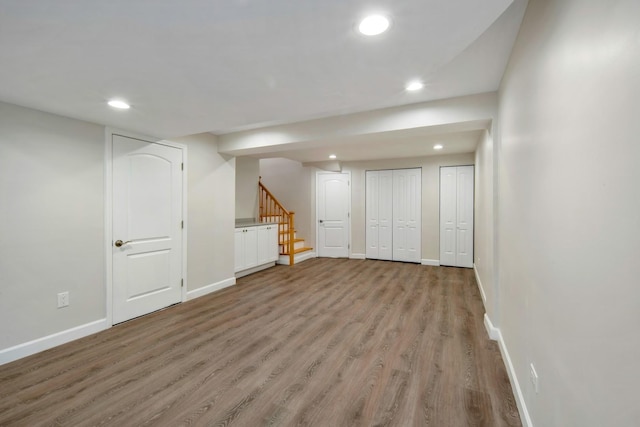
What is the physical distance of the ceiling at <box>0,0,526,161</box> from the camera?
50.0 inches

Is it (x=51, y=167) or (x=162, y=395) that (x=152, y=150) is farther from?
(x=162, y=395)

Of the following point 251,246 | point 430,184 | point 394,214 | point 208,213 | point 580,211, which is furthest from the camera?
point 394,214

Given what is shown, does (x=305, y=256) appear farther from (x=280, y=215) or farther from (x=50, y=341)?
(x=50, y=341)

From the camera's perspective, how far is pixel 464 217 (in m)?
5.80

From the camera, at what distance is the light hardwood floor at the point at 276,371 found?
1.76 meters

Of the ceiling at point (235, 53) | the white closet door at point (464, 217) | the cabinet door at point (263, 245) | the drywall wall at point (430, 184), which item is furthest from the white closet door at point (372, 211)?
the ceiling at point (235, 53)

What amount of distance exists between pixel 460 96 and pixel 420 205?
360 cm

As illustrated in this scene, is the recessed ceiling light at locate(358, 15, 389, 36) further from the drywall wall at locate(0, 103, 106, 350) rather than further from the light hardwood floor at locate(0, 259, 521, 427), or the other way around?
the drywall wall at locate(0, 103, 106, 350)

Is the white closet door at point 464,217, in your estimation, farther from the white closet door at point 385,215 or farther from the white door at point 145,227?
Result: the white door at point 145,227

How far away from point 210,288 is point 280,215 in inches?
109

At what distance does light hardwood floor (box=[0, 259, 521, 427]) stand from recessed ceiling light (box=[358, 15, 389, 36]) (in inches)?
84.8

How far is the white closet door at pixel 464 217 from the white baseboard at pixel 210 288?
4.43m

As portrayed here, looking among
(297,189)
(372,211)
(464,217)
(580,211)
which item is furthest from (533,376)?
(297,189)

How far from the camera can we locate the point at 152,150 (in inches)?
135
